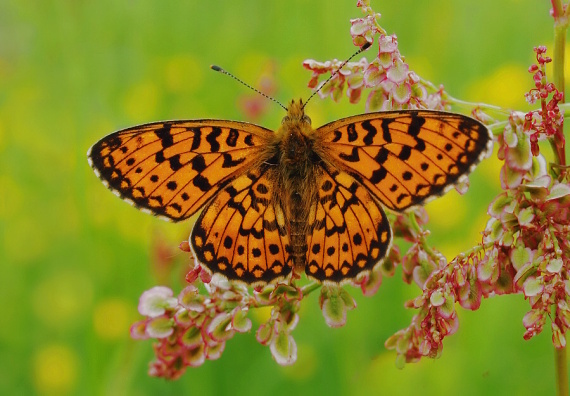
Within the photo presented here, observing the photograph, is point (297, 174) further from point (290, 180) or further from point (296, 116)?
point (296, 116)

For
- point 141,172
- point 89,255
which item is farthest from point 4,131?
point 141,172

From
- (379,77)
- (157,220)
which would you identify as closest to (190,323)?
(379,77)

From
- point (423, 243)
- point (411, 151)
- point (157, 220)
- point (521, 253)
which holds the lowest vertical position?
point (521, 253)

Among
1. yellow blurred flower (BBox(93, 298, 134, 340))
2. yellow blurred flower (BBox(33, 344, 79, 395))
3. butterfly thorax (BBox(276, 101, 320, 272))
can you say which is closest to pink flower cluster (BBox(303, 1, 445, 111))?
butterfly thorax (BBox(276, 101, 320, 272))

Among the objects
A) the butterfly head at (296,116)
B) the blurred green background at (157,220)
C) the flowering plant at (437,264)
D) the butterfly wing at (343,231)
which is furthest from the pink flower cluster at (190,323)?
the blurred green background at (157,220)

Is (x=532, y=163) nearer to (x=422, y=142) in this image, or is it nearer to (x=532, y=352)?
(x=422, y=142)

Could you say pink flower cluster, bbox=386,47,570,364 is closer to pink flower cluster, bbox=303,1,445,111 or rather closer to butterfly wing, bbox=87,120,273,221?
pink flower cluster, bbox=303,1,445,111

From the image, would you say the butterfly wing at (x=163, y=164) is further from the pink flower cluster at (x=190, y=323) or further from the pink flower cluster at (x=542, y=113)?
the pink flower cluster at (x=542, y=113)
